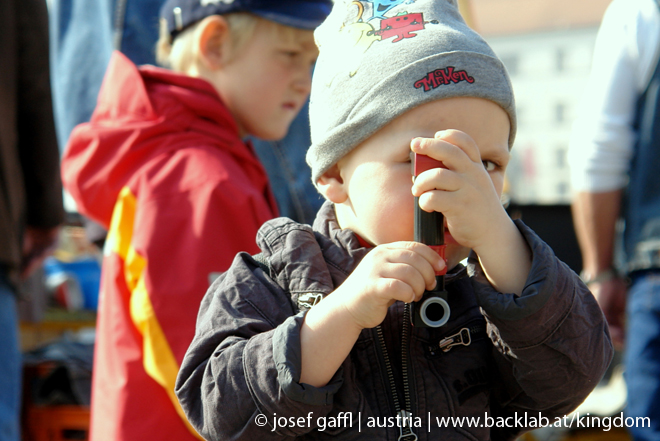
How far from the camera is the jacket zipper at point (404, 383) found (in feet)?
3.91

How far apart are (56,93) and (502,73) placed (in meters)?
2.68

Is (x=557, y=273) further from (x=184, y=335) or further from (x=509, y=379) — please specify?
(x=184, y=335)

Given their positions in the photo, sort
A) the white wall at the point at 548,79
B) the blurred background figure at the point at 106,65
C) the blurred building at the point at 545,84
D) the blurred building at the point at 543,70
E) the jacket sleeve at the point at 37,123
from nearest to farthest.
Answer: the jacket sleeve at the point at 37,123, the blurred background figure at the point at 106,65, the blurred building at the point at 543,70, the blurred building at the point at 545,84, the white wall at the point at 548,79

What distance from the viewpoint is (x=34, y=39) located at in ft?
8.84

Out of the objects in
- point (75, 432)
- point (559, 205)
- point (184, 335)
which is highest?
point (184, 335)

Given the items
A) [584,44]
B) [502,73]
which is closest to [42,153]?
[502,73]

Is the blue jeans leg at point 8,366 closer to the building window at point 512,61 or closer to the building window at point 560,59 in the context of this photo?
the building window at point 512,61

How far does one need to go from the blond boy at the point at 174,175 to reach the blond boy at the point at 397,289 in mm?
447

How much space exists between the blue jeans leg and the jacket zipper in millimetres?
1630

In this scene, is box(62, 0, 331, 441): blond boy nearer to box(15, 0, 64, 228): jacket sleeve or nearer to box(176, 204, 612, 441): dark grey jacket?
box(176, 204, 612, 441): dark grey jacket

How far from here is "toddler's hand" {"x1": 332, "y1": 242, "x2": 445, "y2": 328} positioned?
1.05m

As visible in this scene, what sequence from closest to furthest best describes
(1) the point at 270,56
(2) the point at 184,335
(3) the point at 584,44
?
(2) the point at 184,335 < (1) the point at 270,56 < (3) the point at 584,44

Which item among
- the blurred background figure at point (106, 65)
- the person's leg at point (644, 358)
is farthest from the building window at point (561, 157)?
the person's leg at point (644, 358)

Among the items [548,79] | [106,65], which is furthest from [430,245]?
[548,79]
